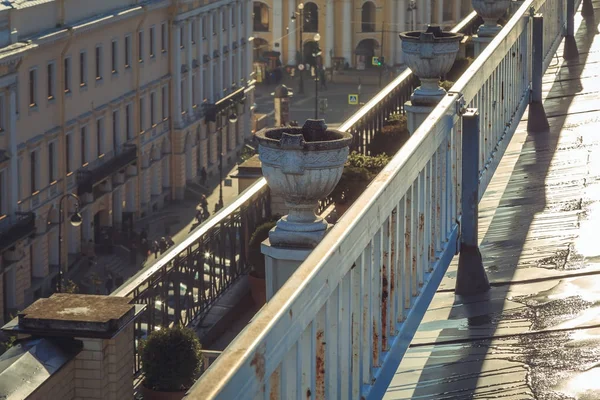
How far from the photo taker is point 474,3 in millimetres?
17375

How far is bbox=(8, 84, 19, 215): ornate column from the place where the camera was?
51.6 meters

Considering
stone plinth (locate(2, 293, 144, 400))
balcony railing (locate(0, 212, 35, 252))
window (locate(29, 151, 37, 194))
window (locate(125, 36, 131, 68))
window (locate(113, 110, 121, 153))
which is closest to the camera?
stone plinth (locate(2, 293, 144, 400))

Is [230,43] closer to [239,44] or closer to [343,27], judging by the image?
[239,44]

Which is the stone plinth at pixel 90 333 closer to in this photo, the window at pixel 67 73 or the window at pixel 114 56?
the window at pixel 67 73

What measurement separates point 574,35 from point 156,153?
175 ft

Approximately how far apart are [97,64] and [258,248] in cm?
4791

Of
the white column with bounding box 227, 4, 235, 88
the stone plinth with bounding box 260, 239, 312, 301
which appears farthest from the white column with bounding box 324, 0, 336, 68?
the stone plinth with bounding box 260, 239, 312, 301

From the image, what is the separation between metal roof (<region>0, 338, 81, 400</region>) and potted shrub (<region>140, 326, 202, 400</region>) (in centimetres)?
85

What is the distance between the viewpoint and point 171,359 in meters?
14.5

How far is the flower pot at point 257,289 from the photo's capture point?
544 inches

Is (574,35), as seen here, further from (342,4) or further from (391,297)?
(342,4)

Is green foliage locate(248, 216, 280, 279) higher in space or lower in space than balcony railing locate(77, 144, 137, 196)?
higher

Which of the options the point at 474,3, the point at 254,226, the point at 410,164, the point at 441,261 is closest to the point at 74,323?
the point at 254,226

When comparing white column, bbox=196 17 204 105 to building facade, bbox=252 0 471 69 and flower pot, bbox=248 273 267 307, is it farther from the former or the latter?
flower pot, bbox=248 273 267 307
